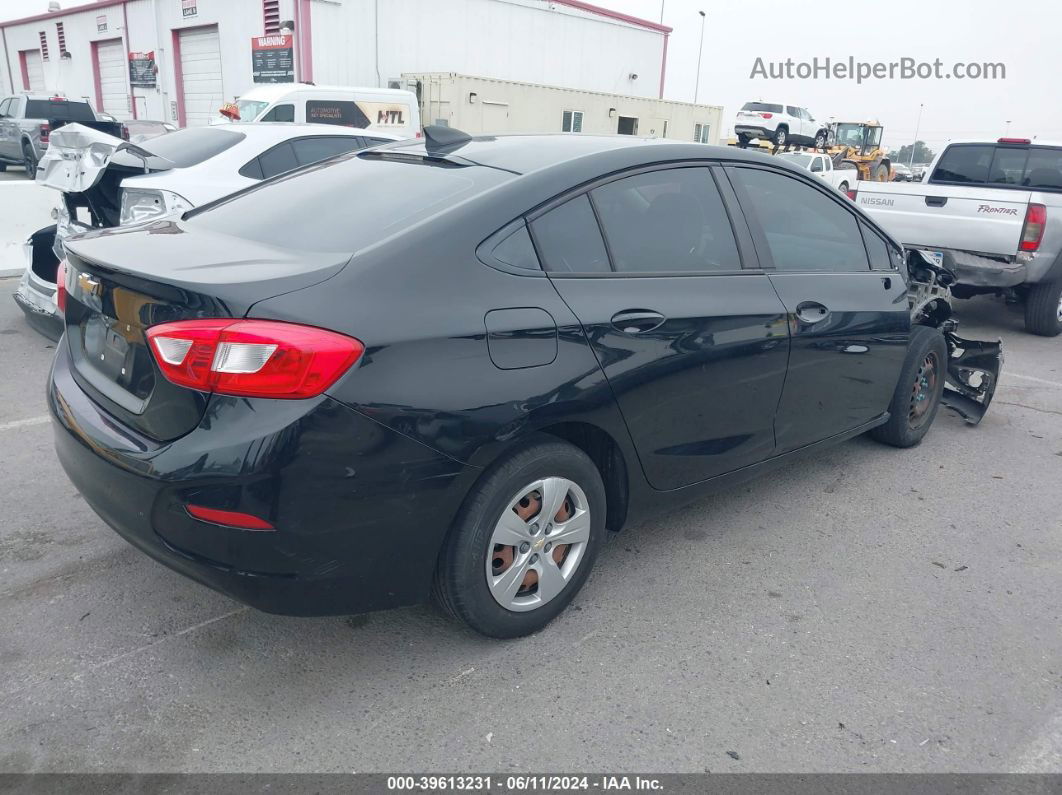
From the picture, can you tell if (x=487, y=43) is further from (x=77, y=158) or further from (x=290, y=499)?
(x=290, y=499)

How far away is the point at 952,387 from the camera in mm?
5449

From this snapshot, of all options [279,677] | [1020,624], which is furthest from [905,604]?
[279,677]

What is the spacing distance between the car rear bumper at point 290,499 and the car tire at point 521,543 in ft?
0.32

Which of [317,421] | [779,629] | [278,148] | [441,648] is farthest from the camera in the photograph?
[278,148]

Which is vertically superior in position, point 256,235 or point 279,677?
point 256,235

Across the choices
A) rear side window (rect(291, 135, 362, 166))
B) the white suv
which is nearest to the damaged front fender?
rear side window (rect(291, 135, 362, 166))

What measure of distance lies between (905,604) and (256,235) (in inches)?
106

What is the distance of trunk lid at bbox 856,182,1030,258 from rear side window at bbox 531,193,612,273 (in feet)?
17.3

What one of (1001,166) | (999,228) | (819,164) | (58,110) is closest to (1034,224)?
(999,228)

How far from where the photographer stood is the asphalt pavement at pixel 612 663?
238cm

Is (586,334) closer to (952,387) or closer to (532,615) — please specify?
(532,615)

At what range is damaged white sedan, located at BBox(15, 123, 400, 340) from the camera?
5.52 meters

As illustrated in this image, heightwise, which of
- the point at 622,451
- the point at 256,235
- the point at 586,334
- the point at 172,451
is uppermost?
the point at 256,235

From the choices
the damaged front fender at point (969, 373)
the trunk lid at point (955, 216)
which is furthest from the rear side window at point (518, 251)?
the trunk lid at point (955, 216)
